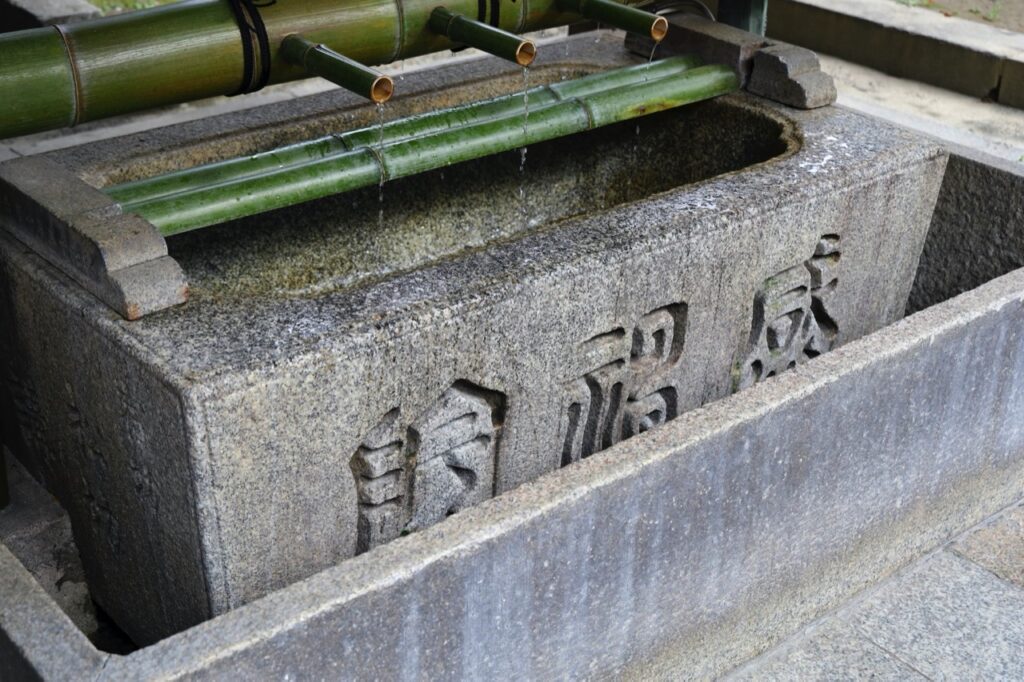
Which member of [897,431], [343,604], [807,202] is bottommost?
[897,431]

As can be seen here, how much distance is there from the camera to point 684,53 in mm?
3617

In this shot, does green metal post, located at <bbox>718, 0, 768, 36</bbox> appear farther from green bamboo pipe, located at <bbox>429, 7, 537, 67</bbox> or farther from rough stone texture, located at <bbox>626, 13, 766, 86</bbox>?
green bamboo pipe, located at <bbox>429, 7, 537, 67</bbox>

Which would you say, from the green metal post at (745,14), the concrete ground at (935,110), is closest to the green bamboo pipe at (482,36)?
the green metal post at (745,14)

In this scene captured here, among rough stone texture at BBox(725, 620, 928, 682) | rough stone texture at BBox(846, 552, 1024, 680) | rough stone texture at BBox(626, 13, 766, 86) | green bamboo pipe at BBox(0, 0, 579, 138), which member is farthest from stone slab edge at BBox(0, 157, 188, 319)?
rough stone texture at BBox(846, 552, 1024, 680)

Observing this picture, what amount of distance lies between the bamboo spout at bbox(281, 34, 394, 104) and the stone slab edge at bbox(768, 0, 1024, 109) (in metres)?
4.51

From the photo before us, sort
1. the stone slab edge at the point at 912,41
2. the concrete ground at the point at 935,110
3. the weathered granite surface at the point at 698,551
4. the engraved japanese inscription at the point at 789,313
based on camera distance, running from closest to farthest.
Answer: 1. the weathered granite surface at the point at 698,551
2. the engraved japanese inscription at the point at 789,313
3. the concrete ground at the point at 935,110
4. the stone slab edge at the point at 912,41

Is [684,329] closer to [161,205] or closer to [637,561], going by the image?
[637,561]

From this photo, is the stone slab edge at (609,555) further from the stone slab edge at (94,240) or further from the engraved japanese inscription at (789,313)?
the stone slab edge at (94,240)

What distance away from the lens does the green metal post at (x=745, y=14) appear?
12.5 ft

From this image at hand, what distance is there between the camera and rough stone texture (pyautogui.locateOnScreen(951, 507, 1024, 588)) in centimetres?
323

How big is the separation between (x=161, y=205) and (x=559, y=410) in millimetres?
925

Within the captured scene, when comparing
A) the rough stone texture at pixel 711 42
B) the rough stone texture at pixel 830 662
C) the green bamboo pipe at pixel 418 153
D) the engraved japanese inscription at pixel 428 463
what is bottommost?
the rough stone texture at pixel 830 662

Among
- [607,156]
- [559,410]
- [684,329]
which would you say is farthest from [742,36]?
[559,410]

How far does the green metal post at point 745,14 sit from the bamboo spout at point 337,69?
158 cm
